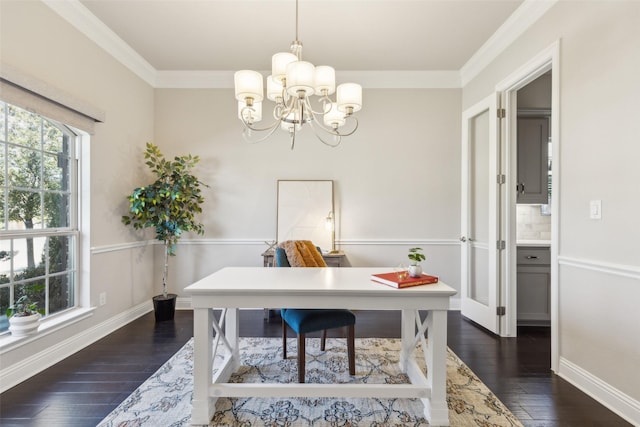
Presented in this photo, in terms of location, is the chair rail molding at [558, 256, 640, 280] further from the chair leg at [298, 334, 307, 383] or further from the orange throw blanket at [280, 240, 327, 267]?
the chair leg at [298, 334, 307, 383]

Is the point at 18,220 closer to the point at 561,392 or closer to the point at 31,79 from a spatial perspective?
the point at 31,79

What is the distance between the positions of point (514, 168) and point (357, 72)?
2018 millimetres

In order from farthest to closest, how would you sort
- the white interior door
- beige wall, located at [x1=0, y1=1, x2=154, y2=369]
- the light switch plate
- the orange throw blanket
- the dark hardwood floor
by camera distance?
the white interior door < the orange throw blanket < beige wall, located at [x1=0, y1=1, x2=154, y2=369] < the light switch plate < the dark hardwood floor

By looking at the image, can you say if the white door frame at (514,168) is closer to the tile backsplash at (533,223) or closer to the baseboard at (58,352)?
the tile backsplash at (533,223)

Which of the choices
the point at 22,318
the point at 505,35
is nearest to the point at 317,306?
the point at 22,318

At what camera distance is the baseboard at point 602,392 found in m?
1.70

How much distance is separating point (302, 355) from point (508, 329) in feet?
6.90

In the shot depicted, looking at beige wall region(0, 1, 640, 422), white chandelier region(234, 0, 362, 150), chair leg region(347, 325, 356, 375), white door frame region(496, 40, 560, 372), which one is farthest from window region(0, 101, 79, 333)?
white door frame region(496, 40, 560, 372)

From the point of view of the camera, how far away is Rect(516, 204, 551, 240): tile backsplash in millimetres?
3590

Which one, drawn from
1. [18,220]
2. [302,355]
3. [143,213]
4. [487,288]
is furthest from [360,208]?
[18,220]

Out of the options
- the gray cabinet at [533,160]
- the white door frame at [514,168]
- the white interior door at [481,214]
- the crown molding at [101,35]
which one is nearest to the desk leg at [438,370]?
the white door frame at [514,168]

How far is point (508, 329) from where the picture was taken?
9.53 feet

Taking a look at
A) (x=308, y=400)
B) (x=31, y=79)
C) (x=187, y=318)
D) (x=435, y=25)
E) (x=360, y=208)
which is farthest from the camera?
(x=360, y=208)

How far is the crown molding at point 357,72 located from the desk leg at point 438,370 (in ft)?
8.11
